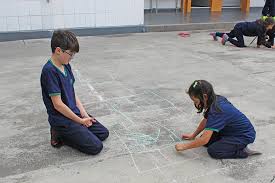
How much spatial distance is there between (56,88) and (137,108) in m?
1.32

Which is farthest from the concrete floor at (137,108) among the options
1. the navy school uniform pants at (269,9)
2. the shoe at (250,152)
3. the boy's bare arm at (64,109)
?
the navy school uniform pants at (269,9)

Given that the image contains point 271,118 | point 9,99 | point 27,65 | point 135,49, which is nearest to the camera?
point 271,118

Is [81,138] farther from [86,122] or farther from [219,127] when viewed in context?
[219,127]

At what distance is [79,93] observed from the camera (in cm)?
468

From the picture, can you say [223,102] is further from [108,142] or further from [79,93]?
[79,93]

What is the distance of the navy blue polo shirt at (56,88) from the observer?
3.04 m

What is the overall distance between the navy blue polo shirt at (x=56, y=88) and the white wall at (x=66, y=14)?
5212 millimetres

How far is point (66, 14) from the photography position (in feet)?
27.5

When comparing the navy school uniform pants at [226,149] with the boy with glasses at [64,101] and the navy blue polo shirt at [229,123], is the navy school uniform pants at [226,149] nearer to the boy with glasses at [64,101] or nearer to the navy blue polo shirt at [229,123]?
the navy blue polo shirt at [229,123]

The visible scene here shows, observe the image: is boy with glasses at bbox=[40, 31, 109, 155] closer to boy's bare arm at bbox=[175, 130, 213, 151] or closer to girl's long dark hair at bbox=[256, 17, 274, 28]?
boy's bare arm at bbox=[175, 130, 213, 151]

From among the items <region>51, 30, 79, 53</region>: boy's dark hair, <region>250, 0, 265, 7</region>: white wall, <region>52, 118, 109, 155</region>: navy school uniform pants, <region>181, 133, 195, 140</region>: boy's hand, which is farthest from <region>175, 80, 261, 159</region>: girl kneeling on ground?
<region>250, 0, 265, 7</region>: white wall

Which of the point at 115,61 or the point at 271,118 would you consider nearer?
the point at 271,118

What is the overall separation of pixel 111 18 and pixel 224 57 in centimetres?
318

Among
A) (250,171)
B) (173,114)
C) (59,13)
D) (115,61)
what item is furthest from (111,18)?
(250,171)
